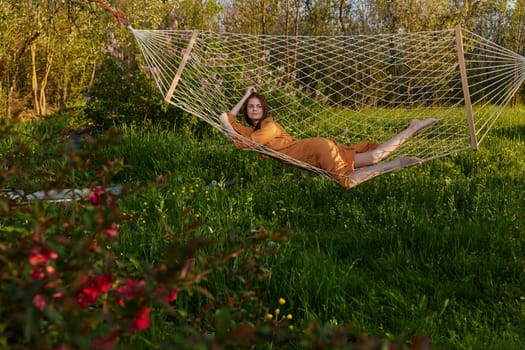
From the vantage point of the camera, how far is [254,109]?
351 centimetres

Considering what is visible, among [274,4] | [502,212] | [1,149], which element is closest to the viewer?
[502,212]

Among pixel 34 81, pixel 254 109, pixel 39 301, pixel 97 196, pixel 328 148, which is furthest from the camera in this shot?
pixel 34 81

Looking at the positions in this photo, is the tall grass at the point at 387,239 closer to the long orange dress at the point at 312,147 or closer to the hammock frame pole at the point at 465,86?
the long orange dress at the point at 312,147

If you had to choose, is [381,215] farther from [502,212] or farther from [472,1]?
[472,1]

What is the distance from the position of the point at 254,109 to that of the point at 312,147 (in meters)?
0.57

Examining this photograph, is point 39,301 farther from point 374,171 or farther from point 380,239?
point 374,171

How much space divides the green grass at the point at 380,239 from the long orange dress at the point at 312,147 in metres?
0.15

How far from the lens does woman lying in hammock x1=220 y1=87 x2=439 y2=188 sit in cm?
283

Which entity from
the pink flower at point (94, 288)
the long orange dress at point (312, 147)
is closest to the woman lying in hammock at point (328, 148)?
the long orange dress at point (312, 147)

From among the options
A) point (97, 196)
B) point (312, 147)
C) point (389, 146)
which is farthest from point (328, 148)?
point (97, 196)

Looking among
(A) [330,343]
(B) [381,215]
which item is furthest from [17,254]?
(B) [381,215]

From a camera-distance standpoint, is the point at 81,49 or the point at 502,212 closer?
the point at 502,212

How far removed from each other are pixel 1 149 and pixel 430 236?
3257 mm

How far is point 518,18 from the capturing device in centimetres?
940
